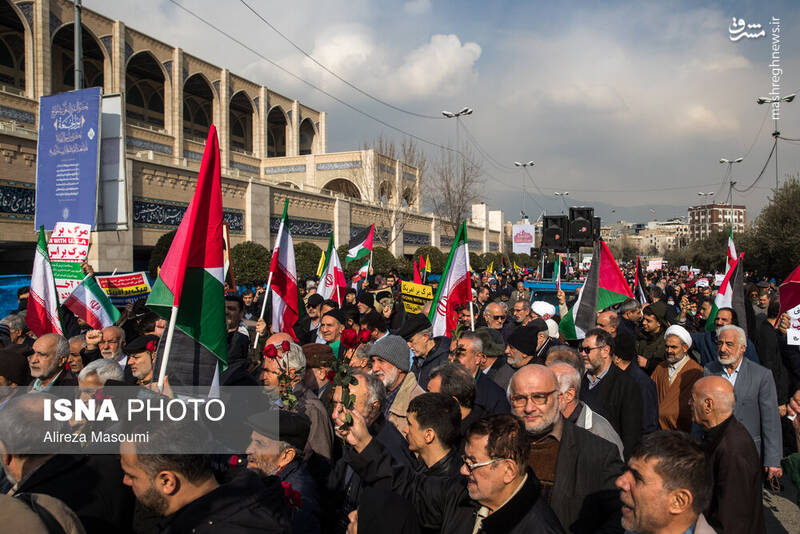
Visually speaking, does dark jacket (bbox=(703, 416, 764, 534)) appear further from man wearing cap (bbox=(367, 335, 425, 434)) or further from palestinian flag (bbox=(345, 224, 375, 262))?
palestinian flag (bbox=(345, 224, 375, 262))

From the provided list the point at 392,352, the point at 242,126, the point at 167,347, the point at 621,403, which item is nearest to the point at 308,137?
the point at 242,126

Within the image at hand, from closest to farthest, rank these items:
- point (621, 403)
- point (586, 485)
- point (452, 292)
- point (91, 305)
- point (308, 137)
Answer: point (586, 485) < point (621, 403) < point (452, 292) < point (91, 305) < point (308, 137)

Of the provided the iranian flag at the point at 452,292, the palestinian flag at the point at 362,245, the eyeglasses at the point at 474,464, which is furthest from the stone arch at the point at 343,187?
the eyeglasses at the point at 474,464

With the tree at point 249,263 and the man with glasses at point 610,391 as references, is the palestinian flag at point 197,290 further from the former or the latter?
the tree at point 249,263

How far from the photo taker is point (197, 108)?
4719 centimetres

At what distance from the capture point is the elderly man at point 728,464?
2865 millimetres

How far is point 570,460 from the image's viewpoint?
2719mm

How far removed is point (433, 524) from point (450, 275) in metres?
4.16

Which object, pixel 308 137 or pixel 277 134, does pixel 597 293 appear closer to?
pixel 308 137

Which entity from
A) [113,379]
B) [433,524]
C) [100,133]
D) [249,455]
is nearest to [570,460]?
[433,524]

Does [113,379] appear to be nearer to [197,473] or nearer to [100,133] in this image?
[197,473]

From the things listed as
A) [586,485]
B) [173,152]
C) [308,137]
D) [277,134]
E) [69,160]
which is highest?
[277,134]

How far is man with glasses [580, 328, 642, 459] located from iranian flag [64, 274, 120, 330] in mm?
5575

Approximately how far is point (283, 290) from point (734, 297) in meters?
5.63
